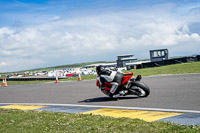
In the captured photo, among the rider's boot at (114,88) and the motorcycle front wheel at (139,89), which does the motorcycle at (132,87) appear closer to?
the motorcycle front wheel at (139,89)

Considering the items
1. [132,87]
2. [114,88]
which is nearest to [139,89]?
[132,87]

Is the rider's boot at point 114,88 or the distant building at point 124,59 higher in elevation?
the distant building at point 124,59

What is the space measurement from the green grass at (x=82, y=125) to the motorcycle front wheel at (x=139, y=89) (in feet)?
10.1

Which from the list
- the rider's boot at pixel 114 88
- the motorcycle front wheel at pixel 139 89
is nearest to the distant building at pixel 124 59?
the rider's boot at pixel 114 88

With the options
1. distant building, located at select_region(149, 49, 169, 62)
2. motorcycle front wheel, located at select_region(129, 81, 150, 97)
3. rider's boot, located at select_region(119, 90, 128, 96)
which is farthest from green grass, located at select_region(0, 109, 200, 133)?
distant building, located at select_region(149, 49, 169, 62)

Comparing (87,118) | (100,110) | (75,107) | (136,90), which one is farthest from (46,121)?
(136,90)

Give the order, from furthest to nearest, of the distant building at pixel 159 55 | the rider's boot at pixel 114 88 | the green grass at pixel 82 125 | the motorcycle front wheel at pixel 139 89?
the distant building at pixel 159 55, the rider's boot at pixel 114 88, the motorcycle front wheel at pixel 139 89, the green grass at pixel 82 125

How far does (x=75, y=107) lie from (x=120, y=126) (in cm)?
404

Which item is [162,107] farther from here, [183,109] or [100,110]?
[100,110]

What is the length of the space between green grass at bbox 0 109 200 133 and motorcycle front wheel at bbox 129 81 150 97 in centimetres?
309

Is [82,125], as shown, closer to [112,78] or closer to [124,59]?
[112,78]

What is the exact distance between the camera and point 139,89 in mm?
10070

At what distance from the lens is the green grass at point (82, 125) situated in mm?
5363

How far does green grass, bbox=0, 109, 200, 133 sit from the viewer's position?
5.36 m
